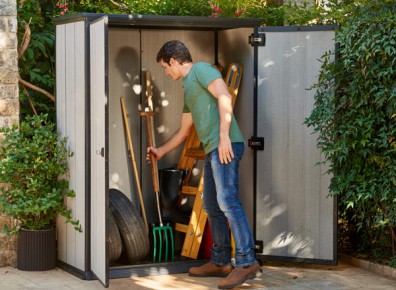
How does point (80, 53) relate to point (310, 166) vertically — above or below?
above

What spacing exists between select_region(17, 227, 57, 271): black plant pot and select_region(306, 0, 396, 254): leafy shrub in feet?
7.20

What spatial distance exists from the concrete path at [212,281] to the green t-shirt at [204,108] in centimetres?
99

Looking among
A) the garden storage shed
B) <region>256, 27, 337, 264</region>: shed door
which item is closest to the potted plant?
the garden storage shed

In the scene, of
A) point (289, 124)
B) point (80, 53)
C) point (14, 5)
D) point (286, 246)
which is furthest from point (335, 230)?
point (14, 5)

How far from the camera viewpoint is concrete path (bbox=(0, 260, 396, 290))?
604cm

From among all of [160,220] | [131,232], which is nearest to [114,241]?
[131,232]

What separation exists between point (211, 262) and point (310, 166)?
1.09 meters

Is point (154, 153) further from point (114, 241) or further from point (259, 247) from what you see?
point (259, 247)

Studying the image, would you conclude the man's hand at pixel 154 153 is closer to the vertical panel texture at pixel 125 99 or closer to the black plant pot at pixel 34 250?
the vertical panel texture at pixel 125 99

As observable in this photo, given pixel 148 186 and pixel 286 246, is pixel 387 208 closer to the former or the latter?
pixel 286 246

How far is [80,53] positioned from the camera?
631 centimetres

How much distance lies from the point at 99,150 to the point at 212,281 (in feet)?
4.17

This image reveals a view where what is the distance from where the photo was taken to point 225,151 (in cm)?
591

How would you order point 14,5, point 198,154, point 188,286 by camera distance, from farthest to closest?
point 198,154 → point 14,5 → point 188,286
